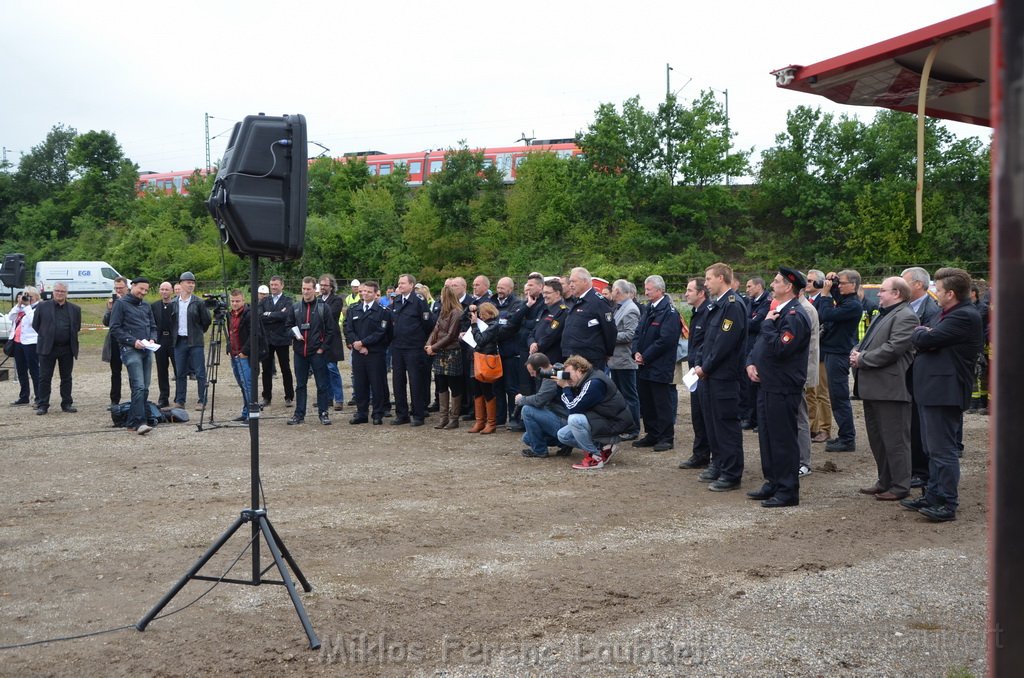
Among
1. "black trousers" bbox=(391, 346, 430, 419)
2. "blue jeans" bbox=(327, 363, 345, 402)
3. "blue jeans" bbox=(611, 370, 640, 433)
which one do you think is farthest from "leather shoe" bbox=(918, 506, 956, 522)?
"blue jeans" bbox=(327, 363, 345, 402)

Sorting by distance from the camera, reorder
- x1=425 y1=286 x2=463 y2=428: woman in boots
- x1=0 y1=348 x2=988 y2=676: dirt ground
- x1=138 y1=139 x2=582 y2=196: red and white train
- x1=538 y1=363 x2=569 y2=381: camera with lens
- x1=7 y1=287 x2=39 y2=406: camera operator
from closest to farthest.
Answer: x1=0 y1=348 x2=988 y2=676: dirt ground
x1=538 y1=363 x2=569 y2=381: camera with lens
x1=425 y1=286 x2=463 y2=428: woman in boots
x1=7 y1=287 x2=39 y2=406: camera operator
x1=138 y1=139 x2=582 y2=196: red and white train

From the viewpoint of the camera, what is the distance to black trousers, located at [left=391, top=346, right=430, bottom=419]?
12.1 meters

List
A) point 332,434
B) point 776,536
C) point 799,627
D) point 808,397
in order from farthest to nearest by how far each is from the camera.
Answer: point 332,434, point 808,397, point 776,536, point 799,627

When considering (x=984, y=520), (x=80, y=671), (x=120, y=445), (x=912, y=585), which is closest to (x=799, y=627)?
(x=912, y=585)

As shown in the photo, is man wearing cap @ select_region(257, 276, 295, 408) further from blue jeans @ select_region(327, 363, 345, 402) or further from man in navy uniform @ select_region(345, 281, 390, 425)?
man in navy uniform @ select_region(345, 281, 390, 425)

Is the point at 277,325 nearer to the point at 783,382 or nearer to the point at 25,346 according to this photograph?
the point at 25,346

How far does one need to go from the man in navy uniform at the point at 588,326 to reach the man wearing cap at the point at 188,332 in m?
6.30

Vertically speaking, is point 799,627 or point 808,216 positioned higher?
point 808,216

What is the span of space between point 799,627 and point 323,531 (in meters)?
3.58

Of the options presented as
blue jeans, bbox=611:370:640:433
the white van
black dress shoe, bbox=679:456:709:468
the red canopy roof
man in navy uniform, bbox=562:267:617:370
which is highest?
the white van

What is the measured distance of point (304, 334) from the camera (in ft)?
41.1

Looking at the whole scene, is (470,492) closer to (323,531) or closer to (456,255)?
(323,531)

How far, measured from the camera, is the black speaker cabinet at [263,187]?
4672mm

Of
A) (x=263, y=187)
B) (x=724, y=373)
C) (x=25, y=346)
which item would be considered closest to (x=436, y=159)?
(x=25, y=346)
